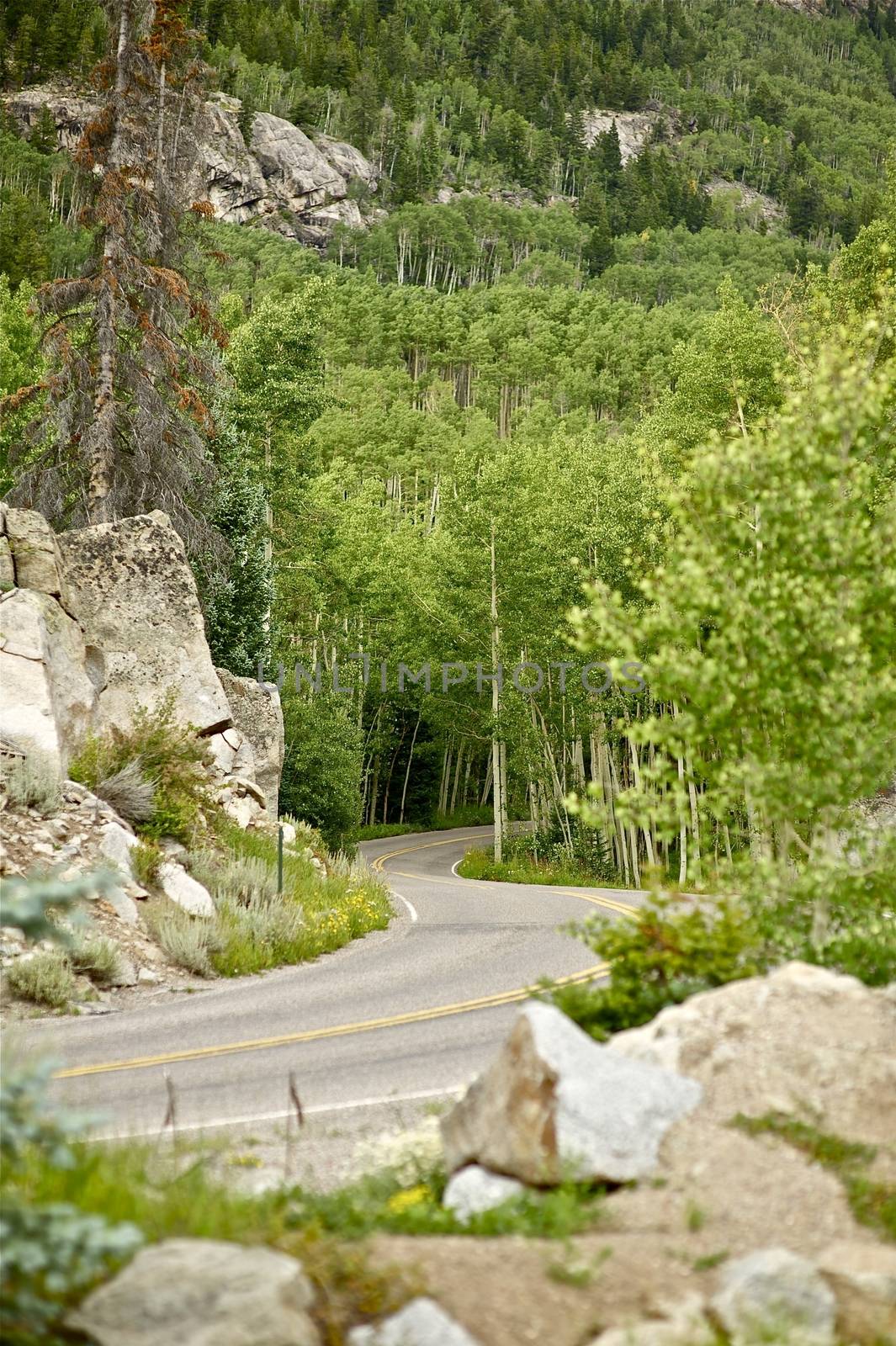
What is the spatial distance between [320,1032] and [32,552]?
39.2ft

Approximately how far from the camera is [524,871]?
121 feet

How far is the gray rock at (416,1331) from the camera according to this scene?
4.76m

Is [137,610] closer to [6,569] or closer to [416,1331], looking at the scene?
[6,569]

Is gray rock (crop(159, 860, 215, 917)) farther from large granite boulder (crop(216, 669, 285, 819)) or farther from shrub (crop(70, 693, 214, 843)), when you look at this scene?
large granite boulder (crop(216, 669, 285, 819))

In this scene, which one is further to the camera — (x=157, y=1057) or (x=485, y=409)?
(x=485, y=409)

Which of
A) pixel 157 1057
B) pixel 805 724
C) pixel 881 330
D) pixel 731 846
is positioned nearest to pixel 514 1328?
pixel 805 724

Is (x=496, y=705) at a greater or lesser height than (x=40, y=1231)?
lesser

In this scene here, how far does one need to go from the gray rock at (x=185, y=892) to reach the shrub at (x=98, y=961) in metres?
2.32

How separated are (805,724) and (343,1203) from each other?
549 cm

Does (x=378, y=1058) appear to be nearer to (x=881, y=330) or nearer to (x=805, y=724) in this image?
(x=805, y=724)

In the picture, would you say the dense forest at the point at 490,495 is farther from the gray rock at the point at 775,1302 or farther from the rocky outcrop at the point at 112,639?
the gray rock at the point at 775,1302

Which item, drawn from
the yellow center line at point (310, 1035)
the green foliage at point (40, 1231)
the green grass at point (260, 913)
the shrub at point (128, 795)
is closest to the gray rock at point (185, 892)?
the green grass at point (260, 913)

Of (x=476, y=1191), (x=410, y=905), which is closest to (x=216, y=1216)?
(x=476, y=1191)

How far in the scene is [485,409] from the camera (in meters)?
107
